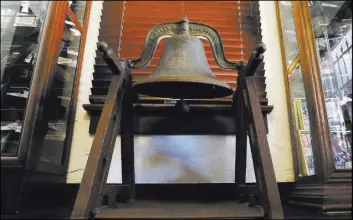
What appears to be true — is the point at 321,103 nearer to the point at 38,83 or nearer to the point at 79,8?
the point at 38,83

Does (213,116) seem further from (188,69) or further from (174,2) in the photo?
(174,2)

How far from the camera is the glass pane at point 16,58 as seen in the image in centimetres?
96

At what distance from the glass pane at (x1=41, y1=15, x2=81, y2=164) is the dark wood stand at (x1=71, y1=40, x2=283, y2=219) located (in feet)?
0.94

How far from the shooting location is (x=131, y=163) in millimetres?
1188

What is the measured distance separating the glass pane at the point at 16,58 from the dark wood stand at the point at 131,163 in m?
0.30

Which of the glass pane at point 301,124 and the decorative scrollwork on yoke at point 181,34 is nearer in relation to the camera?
the decorative scrollwork on yoke at point 181,34

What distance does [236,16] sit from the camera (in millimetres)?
1609

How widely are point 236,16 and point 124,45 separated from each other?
0.64 m

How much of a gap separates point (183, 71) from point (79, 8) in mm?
760

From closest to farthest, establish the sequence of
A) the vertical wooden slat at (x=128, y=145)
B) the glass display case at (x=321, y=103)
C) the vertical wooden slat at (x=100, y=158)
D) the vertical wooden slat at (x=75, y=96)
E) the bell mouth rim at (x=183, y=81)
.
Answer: the vertical wooden slat at (x=100, y=158) < the bell mouth rim at (x=183, y=81) < the glass display case at (x=321, y=103) < the vertical wooden slat at (x=128, y=145) < the vertical wooden slat at (x=75, y=96)

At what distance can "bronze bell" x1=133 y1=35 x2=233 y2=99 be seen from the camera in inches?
41.3

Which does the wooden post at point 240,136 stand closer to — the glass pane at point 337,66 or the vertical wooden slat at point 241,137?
the vertical wooden slat at point 241,137

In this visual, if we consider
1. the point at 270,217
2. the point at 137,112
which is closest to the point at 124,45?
the point at 137,112

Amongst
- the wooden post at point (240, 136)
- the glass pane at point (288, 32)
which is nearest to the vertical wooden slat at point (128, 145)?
the wooden post at point (240, 136)
